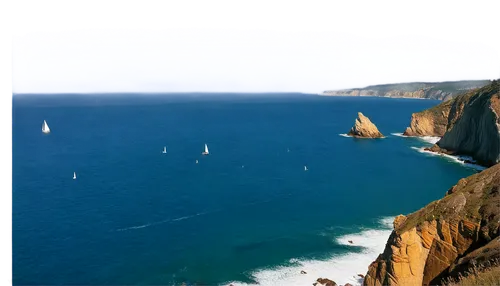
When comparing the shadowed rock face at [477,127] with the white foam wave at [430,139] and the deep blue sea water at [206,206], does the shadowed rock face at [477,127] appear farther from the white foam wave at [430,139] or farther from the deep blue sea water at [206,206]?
the white foam wave at [430,139]

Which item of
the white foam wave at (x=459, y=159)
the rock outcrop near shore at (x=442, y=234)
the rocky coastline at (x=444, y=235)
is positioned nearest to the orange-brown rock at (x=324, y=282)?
the rocky coastline at (x=444, y=235)

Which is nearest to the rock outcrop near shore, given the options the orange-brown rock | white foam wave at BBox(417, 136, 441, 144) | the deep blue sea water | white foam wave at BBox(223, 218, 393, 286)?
the orange-brown rock

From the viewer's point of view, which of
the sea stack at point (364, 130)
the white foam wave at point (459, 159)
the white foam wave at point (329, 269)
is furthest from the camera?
the sea stack at point (364, 130)

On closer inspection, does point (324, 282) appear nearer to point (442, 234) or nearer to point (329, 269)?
point (329, 269)

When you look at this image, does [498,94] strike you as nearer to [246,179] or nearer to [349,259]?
[246,179]

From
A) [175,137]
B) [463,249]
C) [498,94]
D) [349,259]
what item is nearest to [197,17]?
[463,249]

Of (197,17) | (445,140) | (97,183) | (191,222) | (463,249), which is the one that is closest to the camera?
(197,17)
